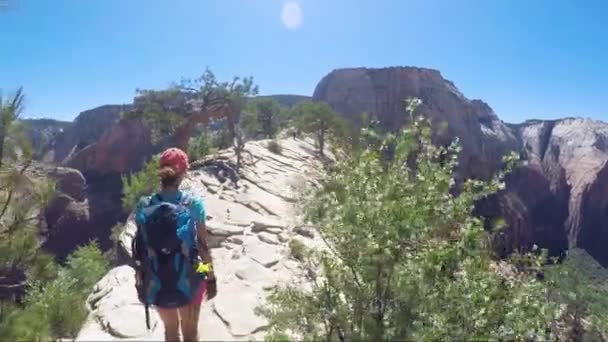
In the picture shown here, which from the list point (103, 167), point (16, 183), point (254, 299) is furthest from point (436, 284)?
point (103, 167)

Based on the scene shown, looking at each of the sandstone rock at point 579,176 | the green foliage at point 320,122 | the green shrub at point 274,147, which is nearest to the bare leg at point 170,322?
the green shrub at point 274,147

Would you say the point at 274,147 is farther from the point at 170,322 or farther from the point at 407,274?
the point at 407,274

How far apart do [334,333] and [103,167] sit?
46869 millimetres

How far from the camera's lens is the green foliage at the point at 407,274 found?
12.3ft

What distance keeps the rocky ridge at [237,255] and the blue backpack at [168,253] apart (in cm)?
160

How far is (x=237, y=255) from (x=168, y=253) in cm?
429

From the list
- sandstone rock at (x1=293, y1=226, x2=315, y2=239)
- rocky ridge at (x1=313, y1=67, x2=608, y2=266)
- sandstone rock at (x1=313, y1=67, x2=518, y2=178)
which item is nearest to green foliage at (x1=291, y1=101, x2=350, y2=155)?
sandstone rock at (x1=293, y1=226, x2=315, y2=239)

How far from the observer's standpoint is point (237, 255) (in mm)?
7777

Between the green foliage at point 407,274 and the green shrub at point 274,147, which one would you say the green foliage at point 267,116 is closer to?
the green shrub at point 274,147

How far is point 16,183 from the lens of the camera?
19.3 ft

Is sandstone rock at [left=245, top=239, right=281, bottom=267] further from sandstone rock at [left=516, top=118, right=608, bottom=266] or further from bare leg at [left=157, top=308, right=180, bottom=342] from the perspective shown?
sandstone rock at [left=516, top=118, right=608, bottom=266]

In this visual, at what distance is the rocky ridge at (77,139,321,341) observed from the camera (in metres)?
5.32

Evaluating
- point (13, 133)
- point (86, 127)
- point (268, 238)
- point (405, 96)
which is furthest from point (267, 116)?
point (86, 127)

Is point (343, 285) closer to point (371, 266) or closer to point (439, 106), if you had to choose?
point (371, 266)
